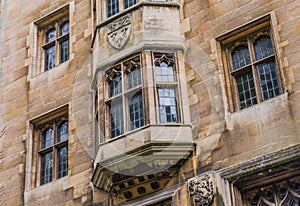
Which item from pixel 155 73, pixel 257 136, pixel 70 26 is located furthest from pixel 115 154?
pixel 70 26

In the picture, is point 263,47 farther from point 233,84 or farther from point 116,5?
point 116,5

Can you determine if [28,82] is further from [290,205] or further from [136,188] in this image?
[290,205]

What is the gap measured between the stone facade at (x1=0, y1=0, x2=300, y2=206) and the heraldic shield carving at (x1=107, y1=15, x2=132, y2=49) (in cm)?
2

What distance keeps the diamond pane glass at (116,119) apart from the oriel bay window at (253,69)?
2229mm

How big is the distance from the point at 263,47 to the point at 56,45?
5738 millimetres

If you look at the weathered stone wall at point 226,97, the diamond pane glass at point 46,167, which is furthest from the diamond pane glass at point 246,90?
the diamond pane glass at point 46,167

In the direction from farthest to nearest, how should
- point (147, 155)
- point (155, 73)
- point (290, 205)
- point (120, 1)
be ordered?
point (120, 1), point (155, 73), point (147, 155), point (290, 205)

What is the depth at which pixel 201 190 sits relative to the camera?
10.6m

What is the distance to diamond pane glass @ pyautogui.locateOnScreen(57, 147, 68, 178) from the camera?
13.3 m

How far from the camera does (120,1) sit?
1350cm

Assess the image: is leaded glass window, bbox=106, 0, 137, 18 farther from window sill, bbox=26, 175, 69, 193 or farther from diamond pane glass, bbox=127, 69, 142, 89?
window sill, bbox=26, 175, 69, 193

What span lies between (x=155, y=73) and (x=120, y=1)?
2350 millimetres

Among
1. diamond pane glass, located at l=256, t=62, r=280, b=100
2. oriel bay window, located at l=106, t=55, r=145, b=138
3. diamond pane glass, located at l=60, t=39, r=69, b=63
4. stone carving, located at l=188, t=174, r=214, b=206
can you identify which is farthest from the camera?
diamond pane glass, located at l=60, t=39, r=69, b=63

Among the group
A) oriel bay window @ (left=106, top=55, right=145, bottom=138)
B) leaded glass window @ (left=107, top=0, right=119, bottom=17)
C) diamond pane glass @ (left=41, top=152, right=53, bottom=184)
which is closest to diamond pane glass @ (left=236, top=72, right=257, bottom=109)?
oriel bay window @ (left=106, top=55, right=145, bottom=138)
